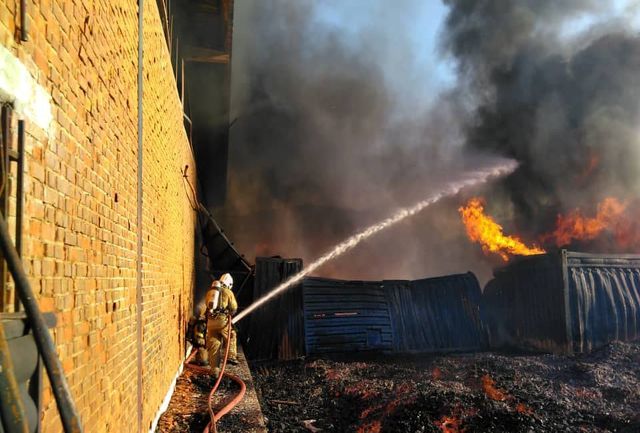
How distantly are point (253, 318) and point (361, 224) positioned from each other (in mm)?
12377

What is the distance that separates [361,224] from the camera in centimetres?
2255

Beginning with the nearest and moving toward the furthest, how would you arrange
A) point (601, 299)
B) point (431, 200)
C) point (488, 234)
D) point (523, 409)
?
point (523, 409) < point (601, 299) < point (488, 234) < point (431, 200)

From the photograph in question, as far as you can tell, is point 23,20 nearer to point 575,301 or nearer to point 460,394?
point 460,394

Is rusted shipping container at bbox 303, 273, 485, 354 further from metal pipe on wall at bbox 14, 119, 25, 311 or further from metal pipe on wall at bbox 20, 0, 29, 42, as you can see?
metal pipe on wall at bbox 20, 0, 29, 42

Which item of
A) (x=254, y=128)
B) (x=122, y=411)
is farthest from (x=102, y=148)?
(x=254, y=128)

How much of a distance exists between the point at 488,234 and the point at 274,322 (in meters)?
13.1

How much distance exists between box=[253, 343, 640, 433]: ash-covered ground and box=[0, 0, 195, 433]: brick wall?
2793mm

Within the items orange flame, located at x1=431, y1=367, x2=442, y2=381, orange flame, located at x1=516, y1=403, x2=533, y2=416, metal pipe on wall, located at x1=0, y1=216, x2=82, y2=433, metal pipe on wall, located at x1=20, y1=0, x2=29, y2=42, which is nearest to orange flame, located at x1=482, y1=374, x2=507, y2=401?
orange flame, located at x1=516, y1=403, x2=533, y2=416

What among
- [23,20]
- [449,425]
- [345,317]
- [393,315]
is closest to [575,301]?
[393,315]

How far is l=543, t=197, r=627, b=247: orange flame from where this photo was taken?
58.2ft

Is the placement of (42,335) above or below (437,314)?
above

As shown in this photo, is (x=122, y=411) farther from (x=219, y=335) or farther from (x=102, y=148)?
(x=219, y=335)

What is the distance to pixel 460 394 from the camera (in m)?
6.65

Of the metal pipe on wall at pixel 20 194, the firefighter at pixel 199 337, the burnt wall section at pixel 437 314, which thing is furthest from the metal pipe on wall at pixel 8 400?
the burnt wall section at pixel 437 314
